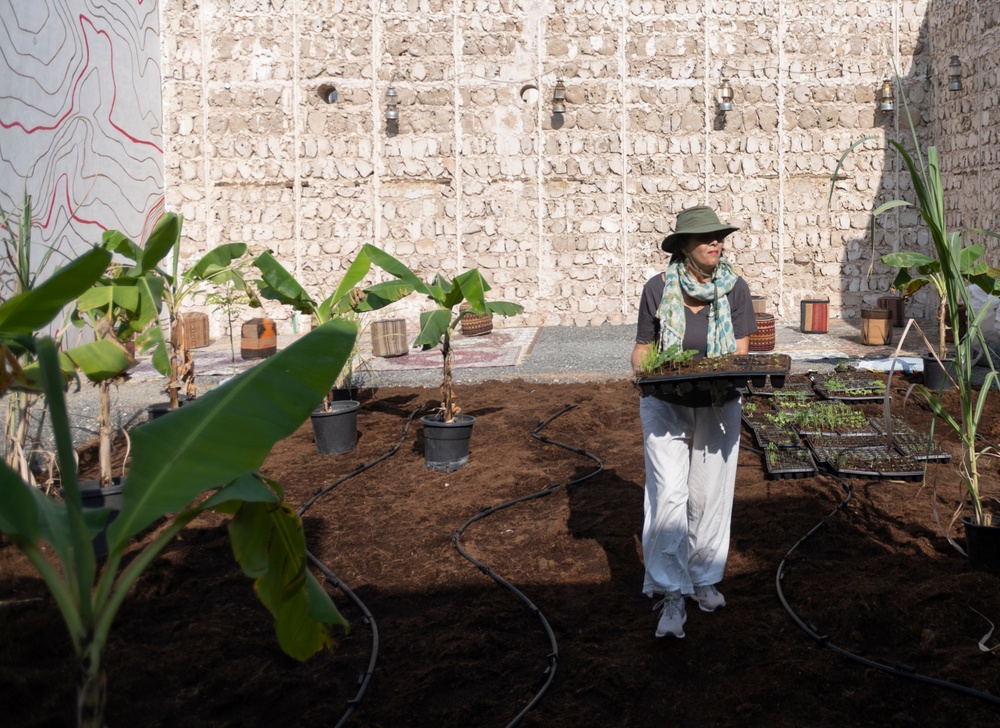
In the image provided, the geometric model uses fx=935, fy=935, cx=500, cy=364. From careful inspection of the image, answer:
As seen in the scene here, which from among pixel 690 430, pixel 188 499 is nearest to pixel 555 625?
pixel 690 430

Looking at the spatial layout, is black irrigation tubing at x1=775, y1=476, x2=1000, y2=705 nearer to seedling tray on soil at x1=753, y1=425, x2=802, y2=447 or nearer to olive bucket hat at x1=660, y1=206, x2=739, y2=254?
olive bucket hat at x1=660, y1=206, x2=739, y2=254

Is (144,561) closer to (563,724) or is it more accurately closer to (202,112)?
(563,724)

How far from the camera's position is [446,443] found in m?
6.99

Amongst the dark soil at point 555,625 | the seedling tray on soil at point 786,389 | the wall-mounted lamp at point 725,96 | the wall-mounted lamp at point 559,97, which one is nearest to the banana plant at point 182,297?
the dark soil at point 555,625

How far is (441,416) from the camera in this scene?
23.7ft

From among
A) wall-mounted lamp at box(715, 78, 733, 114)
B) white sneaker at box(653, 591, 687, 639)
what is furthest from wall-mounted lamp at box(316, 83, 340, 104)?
white sneaker at box(653, 591, 687, 639)

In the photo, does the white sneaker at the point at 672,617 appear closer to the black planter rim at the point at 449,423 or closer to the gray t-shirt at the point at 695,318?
the gray t-shirt at the point at 695,318

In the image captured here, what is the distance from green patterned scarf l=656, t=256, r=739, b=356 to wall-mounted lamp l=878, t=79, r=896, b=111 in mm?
12015

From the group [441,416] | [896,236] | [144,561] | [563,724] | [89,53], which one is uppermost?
[89,53]

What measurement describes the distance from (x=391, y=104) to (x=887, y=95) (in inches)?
306

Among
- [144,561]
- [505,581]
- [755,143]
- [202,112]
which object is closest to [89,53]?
[202,112]

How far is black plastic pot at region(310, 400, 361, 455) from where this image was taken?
24.4 feet

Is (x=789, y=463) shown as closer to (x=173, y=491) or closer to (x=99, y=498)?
(x=99, y=498)

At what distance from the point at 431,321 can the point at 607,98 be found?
30.5 ft
